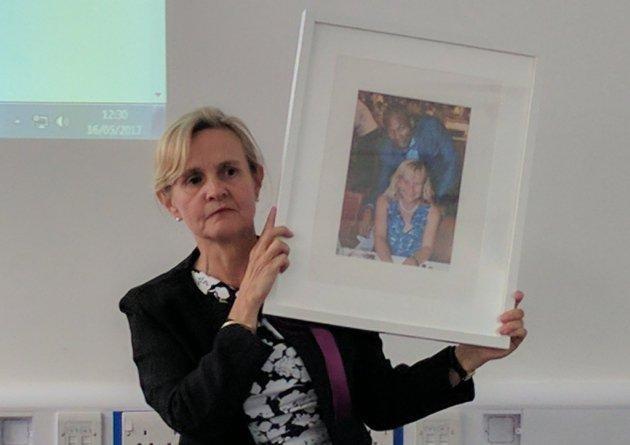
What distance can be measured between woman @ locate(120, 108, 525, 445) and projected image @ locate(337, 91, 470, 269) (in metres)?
0.12

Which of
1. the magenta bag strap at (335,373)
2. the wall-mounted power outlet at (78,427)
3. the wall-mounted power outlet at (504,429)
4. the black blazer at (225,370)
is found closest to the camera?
the black blazer at (225,370)

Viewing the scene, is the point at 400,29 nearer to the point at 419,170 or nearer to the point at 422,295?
the point at 419,170

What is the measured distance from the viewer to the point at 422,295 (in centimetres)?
112

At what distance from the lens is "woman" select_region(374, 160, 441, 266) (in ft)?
3.68

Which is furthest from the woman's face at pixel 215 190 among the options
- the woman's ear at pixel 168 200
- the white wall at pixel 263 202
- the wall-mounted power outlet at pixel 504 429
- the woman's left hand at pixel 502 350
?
the wall-mounted power outlet at pixel 504 429

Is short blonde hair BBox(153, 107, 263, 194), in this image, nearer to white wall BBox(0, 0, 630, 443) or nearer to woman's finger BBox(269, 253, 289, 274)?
woman's finger BBox(269, 253, 289, 274)

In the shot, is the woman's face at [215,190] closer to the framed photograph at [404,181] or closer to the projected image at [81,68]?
the framed photograph at [404,181]

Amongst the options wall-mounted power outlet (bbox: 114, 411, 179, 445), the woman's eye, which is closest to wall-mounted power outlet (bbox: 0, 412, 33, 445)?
wall-mounted power outlet (bbox: 114, 411, 179, 445)

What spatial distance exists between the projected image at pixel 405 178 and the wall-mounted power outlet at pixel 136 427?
0.77 m

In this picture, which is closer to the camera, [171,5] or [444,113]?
[444,113]

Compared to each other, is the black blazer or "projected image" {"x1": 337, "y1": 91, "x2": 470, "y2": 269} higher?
"projected image" {"x1": 337, "y1": 91, "x2": 470, "y2": 269}

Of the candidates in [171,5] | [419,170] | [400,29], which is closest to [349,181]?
[419,170]

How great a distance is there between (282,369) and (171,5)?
2.91 feet

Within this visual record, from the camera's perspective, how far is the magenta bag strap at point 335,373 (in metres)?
1.09
